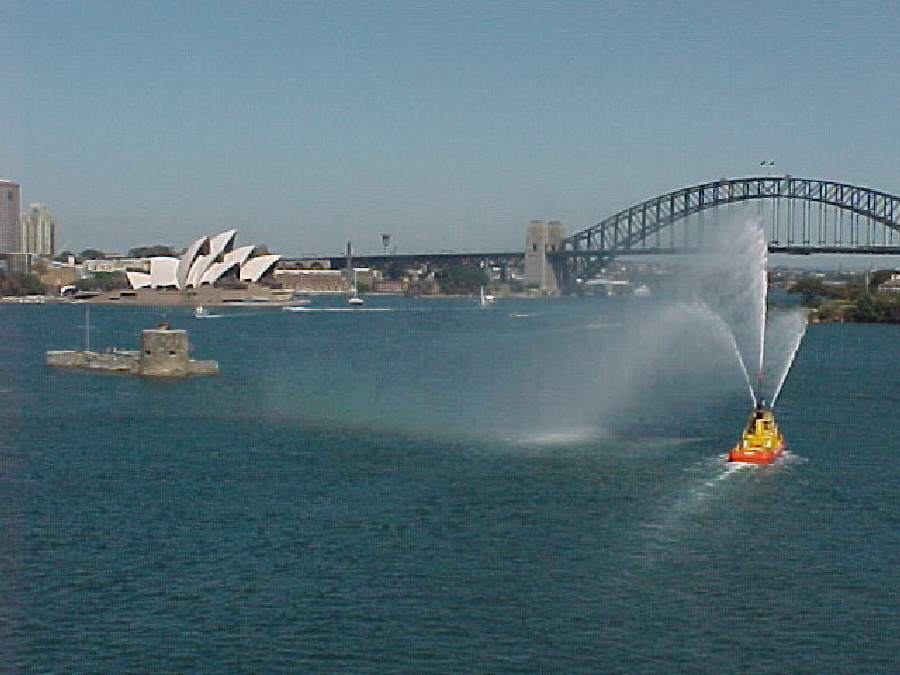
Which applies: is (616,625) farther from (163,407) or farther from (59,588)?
(163,407)

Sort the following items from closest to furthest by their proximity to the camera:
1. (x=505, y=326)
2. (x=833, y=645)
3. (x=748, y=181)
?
(x=833, y=645) → (x=505, y=326) → (x=748, y=181)

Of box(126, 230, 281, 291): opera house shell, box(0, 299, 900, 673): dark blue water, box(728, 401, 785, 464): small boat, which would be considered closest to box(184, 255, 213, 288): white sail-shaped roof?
box(126, 230, 281, 291): opera house shell

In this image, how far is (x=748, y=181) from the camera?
18775 cm

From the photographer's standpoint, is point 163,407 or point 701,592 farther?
point 163,407

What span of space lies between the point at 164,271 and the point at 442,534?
174 m

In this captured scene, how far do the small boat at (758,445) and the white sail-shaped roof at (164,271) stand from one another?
533 feet

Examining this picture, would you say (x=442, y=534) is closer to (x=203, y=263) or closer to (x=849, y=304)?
(x=849, y=304)

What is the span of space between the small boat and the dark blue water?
0.64 meters

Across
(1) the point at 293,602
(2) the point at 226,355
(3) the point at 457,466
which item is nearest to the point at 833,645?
(1) the point at 293,602

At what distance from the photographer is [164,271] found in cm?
19625

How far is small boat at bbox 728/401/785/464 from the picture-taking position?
121 ft

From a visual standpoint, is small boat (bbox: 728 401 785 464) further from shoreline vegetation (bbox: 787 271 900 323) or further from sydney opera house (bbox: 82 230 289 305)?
sydney opera house (bbox: 82 230 289 305)

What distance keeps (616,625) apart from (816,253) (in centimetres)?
14330

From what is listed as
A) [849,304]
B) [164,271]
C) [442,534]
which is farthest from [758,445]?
[164,271]
